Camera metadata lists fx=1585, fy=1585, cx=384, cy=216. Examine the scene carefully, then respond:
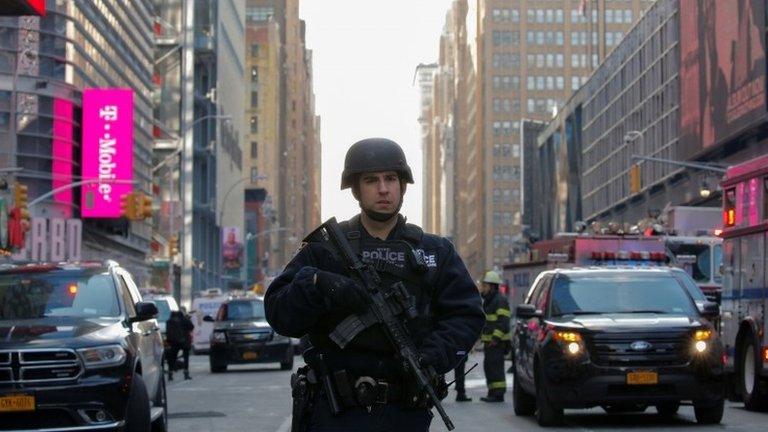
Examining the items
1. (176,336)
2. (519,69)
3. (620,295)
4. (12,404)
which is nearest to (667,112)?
(176,336)

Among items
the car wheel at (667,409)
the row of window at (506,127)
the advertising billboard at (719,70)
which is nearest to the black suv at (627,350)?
the car wheel at (667,409)

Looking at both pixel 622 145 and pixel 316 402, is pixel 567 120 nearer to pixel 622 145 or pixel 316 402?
pixel 622 145

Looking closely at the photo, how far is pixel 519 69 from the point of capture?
190 metres

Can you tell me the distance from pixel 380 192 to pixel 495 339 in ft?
50.7

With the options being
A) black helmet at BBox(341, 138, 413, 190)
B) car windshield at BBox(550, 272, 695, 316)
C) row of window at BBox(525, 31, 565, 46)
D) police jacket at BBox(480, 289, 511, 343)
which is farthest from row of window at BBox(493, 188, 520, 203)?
black helmet at BBox(341, 138, 413, 190)

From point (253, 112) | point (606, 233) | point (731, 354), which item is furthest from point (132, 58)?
point (253, 112)

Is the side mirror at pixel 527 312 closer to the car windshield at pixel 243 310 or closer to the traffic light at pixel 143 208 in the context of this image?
the car windshield at pixel 243 310

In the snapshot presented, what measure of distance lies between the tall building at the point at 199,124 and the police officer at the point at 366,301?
213 ft

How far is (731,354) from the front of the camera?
20.3 meters

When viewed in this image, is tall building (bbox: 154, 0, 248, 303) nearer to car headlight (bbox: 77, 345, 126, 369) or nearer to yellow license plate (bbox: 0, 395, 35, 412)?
car headlight (bbox: 77, 345, 126, 369)

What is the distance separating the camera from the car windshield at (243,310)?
37719mm

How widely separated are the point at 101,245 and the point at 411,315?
63.4m

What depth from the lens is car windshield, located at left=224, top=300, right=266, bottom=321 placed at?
37.7 metres

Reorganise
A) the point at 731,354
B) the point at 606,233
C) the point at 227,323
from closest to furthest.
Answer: the point at 731,354, the point at 606,233, the point at 227,323
